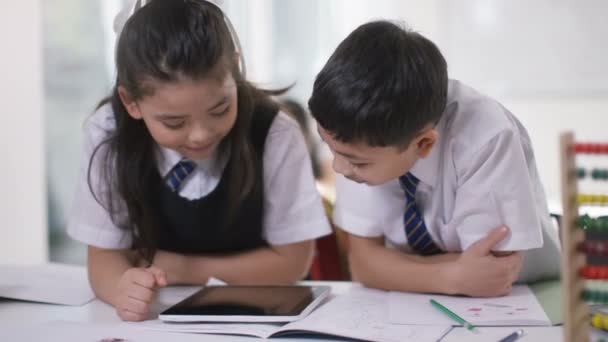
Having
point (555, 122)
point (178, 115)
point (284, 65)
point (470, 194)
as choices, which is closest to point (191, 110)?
point (178, 115)

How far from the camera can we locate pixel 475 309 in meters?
1.28

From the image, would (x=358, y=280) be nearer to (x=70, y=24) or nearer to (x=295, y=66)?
(x=70, y=24)

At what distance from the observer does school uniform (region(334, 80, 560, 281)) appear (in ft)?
4.38

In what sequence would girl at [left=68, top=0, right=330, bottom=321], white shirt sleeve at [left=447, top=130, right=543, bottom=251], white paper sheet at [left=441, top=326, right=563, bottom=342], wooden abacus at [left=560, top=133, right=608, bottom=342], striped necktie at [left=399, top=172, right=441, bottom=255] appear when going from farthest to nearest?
1. girl at [left=68, top=0, right=330, bottom=321]
2. striped necktie at [left=399, top=172, right=441, bottom=255]
3. white shirt sleeve at [left=447, top=130, right=543, bottom=251]
4. white paper sheet at [left=441, top=326, right=563, bottom=342]
5. wooden abacus at [left=560, top=133, right=608, bottom=342]

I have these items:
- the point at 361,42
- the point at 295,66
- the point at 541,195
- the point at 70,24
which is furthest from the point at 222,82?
the point at 295,66

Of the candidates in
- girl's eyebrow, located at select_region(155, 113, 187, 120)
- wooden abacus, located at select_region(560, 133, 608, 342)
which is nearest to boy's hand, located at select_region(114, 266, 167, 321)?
girl's eyebrow, located at select_region(155, 113, 187, 120)

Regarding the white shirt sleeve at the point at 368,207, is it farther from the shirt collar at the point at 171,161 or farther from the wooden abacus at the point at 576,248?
the wooden abacus at the point at 576,248

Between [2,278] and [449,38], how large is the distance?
3621mm

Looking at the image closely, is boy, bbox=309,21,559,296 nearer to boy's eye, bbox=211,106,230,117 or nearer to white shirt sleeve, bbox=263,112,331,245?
white shirt sleeve, bbox=263,112,331,245

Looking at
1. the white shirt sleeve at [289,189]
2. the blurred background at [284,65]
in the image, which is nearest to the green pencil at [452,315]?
the white shirt sleeve at [289,189]

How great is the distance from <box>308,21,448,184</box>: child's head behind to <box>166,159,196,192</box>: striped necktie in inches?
15.6

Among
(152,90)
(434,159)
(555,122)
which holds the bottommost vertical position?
(555,122)

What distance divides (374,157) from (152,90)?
1.34 feet

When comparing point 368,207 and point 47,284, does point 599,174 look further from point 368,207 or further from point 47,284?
point 47,284
